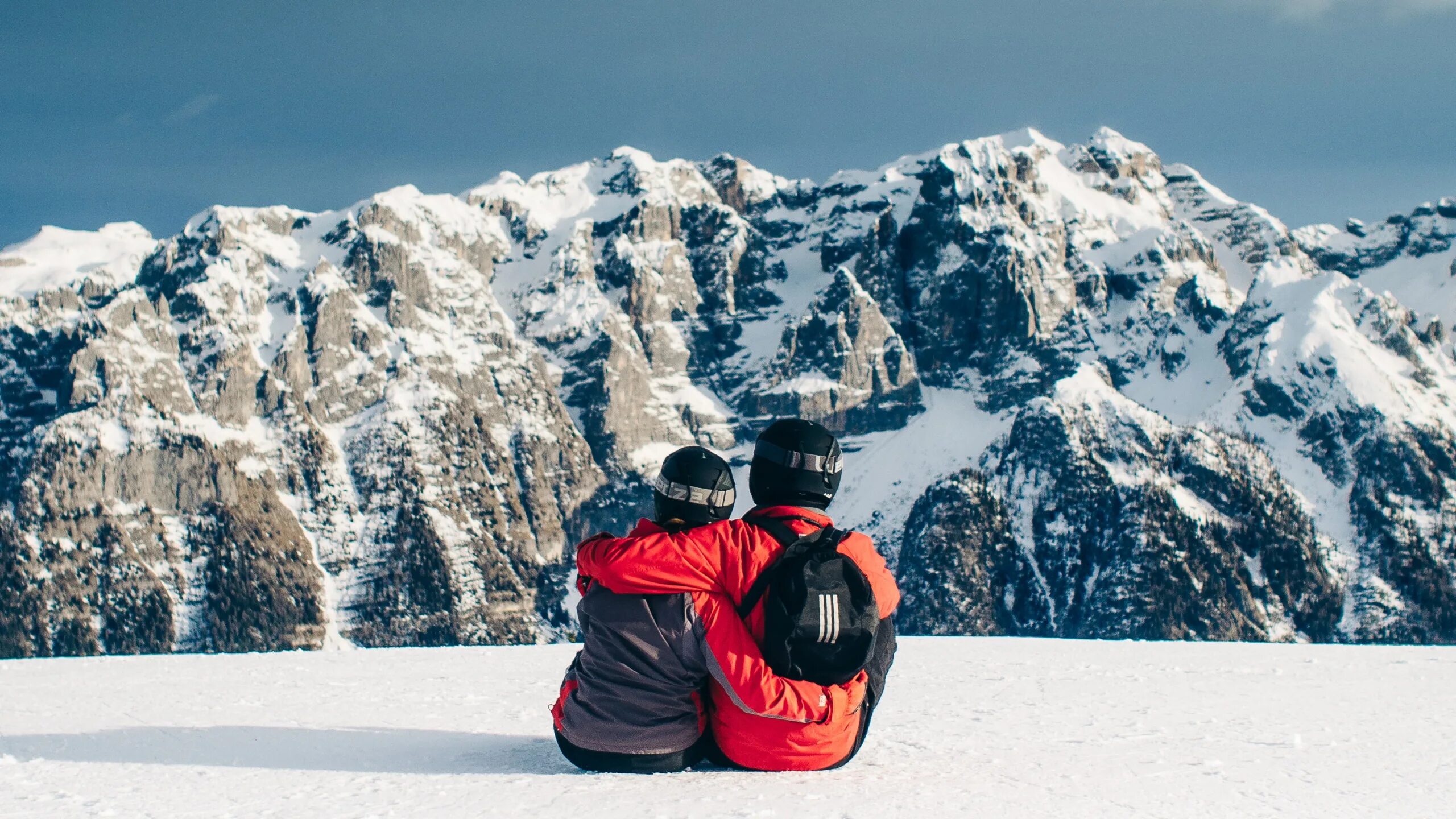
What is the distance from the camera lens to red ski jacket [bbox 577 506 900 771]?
6914mm

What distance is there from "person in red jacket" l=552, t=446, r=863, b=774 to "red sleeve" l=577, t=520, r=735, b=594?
0.09m

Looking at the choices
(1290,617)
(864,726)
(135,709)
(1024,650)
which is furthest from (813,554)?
(1290,617)

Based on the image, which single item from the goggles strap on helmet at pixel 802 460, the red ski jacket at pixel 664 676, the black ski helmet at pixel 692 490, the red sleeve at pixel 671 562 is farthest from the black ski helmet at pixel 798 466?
the red ski jacket at pixel 664 676

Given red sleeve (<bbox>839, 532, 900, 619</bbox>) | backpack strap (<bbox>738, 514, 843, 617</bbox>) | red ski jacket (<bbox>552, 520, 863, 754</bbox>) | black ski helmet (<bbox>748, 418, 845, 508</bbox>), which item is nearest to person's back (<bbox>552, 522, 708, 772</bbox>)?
red ski jacket (<bbox>552, 520, 863, 754</bbox>)

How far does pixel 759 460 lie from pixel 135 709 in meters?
6.98

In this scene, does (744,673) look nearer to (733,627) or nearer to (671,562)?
(733,627)

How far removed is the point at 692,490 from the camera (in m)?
7.25

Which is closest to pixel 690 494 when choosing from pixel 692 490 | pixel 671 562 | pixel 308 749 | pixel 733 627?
pixel 692 490

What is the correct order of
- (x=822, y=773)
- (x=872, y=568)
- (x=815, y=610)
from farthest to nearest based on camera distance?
1. (x=822, y=773)
2. (x=872, y=568)
3. (x=815, y=610)

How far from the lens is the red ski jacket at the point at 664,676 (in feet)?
22.7

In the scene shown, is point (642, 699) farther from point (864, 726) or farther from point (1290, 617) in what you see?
point (1290, 617)

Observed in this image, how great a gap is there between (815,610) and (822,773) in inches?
49.0

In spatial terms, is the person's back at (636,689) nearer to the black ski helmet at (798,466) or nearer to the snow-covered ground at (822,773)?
the snow-covered ground at (822,773)

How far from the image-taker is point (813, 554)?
680 cm
